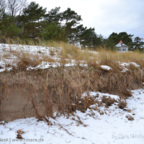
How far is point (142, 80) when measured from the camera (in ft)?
13.6

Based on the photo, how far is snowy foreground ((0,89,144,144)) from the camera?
176 centimetres

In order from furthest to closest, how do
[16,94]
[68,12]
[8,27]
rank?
[68,12] → [8,27] → [16,94]

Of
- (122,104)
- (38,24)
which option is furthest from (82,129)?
(38,24)

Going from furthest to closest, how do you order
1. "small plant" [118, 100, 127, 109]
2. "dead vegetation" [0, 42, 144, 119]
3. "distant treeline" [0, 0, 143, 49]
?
1. "distant treeline" [0, 0, 143, 49]
2. "small plant" [118, 100, 127, 109]
3. "dead vegetation" [0, 42, 144, 119]

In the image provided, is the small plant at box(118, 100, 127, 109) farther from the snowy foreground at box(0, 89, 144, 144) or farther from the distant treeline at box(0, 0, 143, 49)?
the distant treeline at box(0, 0, 143, 49)

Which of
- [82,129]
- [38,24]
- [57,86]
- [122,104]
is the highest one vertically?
[38,24]

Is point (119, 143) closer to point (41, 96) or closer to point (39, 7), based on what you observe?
point (41, 96)

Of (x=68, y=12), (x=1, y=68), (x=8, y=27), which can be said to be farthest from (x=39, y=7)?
(x=1, y=68)

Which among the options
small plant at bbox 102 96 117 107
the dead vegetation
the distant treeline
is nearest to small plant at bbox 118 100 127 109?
the dead vegetation

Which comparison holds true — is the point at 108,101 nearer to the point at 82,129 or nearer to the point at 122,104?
the point at 122,104

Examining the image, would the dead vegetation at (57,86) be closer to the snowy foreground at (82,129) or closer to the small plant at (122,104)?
the small plant at (122,104)

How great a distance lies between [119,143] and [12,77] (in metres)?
2.22

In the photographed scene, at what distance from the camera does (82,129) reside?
202 centimetres

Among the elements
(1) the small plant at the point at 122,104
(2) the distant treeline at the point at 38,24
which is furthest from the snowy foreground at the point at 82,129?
(2) the distant treeline at the point at 38,24
